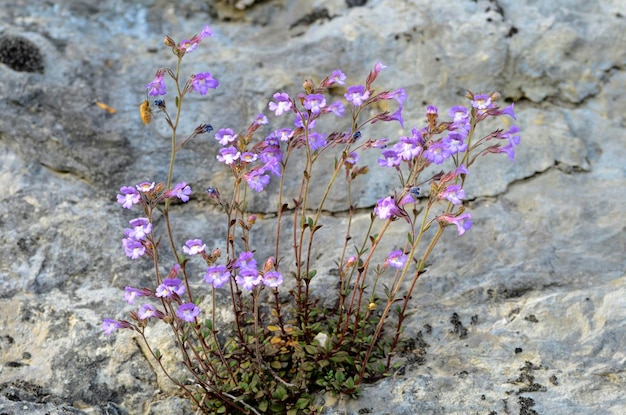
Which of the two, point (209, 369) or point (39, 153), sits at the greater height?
point (39, 153)

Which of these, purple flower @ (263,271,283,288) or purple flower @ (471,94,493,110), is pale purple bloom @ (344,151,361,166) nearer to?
purple flower @ (471,94,493,110)

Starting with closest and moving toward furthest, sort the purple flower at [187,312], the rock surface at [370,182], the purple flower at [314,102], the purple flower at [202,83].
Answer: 1. the purple flower at [187,312]
2. the purple flower at [314,102]
3. the purple flower at [202,83]
4. the rock surface at [370,182]

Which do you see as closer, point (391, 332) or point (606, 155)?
point (391, 332)

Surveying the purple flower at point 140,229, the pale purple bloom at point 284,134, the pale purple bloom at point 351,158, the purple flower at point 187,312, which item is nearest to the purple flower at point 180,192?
the purple flower at point 140,229

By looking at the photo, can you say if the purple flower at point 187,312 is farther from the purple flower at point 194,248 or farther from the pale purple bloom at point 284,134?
the pale purple bloom at point 284,134

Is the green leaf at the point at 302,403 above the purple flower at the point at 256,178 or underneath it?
underneath

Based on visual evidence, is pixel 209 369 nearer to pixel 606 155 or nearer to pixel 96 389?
pixel 96 389

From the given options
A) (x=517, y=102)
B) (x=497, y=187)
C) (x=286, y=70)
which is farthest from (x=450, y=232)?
(x=286, y=70)

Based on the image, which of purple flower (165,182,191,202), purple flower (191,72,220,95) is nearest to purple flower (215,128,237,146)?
purple flower (191,72,220,95)
